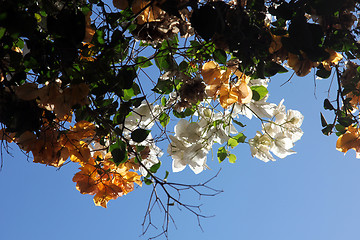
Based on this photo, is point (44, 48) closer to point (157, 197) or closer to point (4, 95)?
point (4, 95)

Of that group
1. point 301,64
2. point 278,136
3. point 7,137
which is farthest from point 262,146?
point 7,137

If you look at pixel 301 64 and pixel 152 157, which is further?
pixel 152 157

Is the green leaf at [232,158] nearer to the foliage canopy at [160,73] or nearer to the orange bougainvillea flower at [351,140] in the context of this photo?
the foliage canopy at [160,73]

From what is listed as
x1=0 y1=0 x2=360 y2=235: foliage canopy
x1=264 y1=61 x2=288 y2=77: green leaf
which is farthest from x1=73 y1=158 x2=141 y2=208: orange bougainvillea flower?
x1=264 y1=61 x2=288 y2=77: green leaf

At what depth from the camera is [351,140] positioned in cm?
76

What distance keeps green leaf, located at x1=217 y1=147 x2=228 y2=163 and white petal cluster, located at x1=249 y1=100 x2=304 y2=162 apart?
0.06 metres

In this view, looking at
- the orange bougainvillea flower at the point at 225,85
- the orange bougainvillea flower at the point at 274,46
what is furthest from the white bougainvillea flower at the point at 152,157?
the orange bougainvillea flower at the point at 274,46

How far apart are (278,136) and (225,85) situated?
22cm

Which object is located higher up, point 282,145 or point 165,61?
point 165,61

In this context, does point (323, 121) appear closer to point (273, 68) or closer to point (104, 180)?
point (273, 68)

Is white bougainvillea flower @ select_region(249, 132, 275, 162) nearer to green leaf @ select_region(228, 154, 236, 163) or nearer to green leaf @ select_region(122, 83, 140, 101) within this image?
green leaf @ select_region(228, 154, 236, 163)

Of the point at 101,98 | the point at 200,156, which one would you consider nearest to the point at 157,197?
the point at 200,156

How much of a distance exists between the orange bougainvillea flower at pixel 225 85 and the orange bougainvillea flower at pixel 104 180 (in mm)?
277

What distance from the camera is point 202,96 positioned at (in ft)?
2.10
